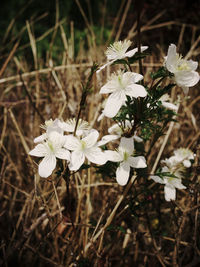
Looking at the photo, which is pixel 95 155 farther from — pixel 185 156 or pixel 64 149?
pixel 185 156

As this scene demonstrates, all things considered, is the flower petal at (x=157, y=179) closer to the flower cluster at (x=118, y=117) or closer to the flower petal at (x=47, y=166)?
the flower cluster at (x=118, y=117)

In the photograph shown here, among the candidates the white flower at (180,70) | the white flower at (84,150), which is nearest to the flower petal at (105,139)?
the white flower at (84,150)

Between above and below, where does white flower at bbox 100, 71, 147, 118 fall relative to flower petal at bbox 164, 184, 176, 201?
above

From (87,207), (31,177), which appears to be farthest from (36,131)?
(87,207)

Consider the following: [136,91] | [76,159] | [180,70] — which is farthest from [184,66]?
[76,159]

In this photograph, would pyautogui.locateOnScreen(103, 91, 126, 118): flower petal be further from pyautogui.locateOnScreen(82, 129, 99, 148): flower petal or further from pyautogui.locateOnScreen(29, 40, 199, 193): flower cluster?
pyautogui.locateOnScreen(82, 129, 99, 148): flower petal

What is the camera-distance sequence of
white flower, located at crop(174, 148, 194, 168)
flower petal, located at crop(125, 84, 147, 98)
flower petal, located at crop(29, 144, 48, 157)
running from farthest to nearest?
1. white flower, located at crop(174, 148, 194, 168)
2. flower petal, located at crop(29, 144, 48, 157)
3. flower petal, located at crop(125, 84, 147, 98)

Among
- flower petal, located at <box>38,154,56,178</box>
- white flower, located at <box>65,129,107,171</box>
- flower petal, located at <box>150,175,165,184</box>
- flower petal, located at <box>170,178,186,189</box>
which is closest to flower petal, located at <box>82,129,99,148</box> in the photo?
white flower, located at <box>65,129,107,171</box>
